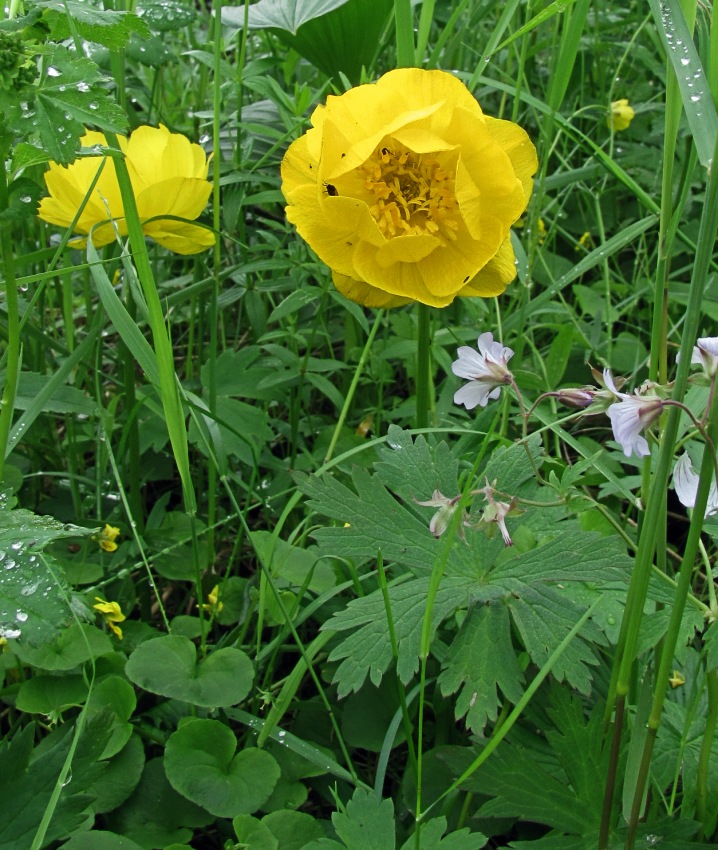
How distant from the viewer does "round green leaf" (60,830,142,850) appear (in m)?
0.90

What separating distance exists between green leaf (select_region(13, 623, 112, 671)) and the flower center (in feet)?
1.95

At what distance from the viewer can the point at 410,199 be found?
1.05 meters

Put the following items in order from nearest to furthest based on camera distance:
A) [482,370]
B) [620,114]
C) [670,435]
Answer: [670,435] → [482,370] → [620,114]

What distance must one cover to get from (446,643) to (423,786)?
0.18 m

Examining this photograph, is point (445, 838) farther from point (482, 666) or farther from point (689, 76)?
point (689, 76)

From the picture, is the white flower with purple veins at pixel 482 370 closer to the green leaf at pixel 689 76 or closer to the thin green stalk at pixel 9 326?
the green leaf at pixel 689 76

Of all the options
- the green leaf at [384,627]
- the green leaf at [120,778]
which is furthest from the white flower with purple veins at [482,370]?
the green leaf at [120,778]

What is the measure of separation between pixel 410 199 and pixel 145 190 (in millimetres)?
383

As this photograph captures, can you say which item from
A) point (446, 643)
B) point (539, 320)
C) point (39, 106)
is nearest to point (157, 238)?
point (39, 106)

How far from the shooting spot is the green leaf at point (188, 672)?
1.03 metres

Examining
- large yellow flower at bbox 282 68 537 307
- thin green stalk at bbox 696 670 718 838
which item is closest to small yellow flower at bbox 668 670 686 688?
thin green stalk at bbox 696 670 718 838

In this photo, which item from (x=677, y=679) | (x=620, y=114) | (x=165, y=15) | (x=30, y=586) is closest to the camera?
(x=30, y=586)

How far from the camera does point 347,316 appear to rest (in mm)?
1692

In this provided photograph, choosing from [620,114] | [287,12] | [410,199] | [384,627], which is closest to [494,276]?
[410,199]
